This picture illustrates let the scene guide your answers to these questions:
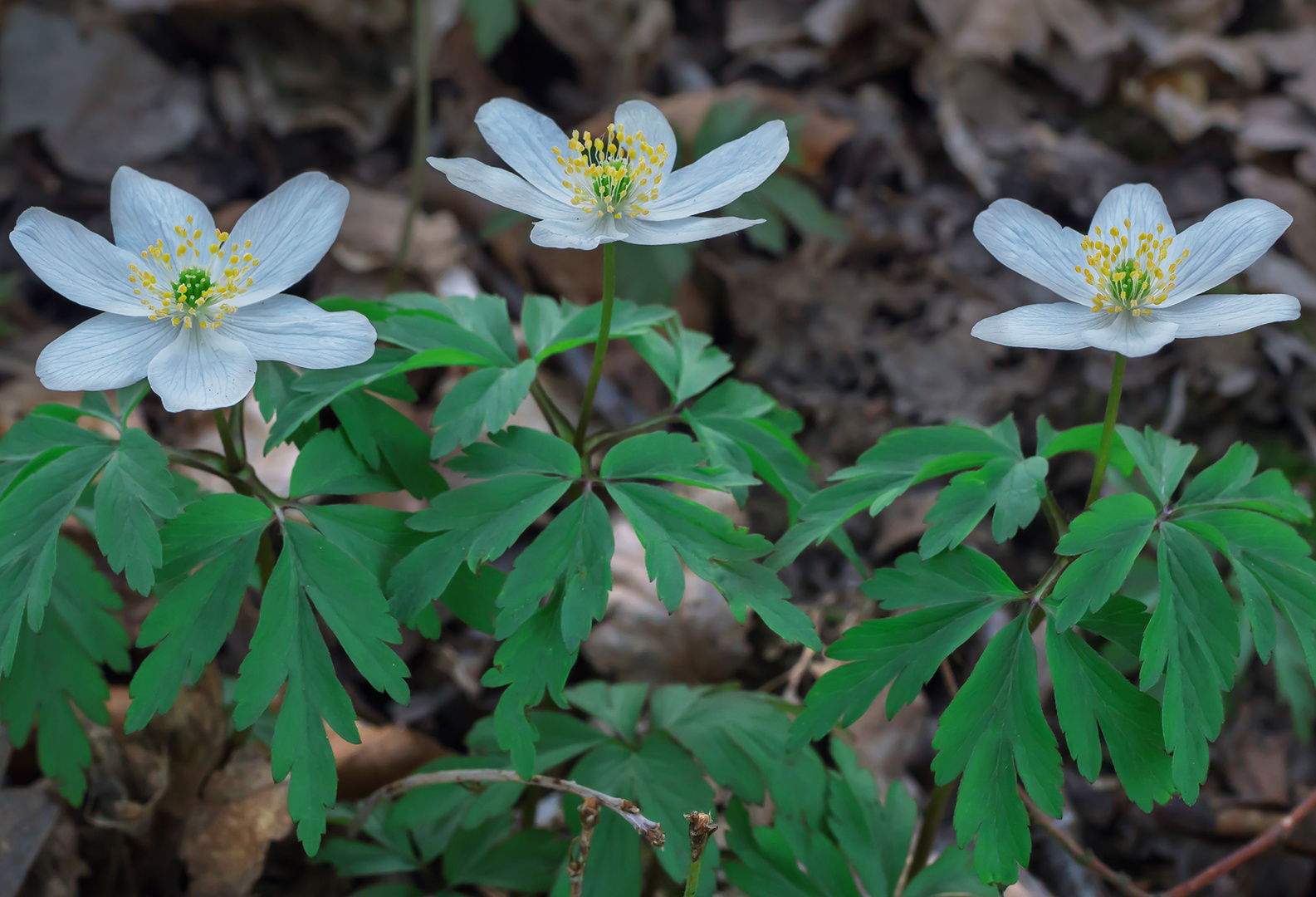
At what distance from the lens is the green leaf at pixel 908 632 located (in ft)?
5.72

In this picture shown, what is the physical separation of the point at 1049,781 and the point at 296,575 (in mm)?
1357

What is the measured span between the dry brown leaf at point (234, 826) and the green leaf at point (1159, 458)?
198 centimetres

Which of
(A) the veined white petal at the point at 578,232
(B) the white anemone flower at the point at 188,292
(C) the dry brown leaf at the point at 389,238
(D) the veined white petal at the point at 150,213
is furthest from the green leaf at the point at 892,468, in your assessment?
(C) the dry brown leaf at the point at 389,238

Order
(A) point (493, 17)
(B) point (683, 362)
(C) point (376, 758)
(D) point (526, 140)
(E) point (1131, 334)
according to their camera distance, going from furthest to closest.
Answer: (A) point (493, 17) → (C) point (376, 758) → (B) point (683, 362) → (D) point (526, 140) → (E) point (1131, 334)

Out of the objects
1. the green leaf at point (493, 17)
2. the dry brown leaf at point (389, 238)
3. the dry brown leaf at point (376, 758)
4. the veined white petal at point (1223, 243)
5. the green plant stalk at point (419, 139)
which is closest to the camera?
the veined white petal at point (1223, 243)

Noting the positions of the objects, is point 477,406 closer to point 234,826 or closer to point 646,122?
point 646,122

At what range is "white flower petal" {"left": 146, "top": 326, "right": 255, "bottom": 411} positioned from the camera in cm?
169

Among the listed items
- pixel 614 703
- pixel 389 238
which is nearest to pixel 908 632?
pixel 614 703

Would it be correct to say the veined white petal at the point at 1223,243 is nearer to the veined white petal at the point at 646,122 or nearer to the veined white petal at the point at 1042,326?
the veined white petal at the point at 1042,326

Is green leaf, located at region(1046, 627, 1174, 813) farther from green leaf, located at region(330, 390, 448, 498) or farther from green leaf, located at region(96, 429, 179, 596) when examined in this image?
green leaf, located at region(96, 429, 179, 596)

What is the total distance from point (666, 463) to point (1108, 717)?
0.89 m

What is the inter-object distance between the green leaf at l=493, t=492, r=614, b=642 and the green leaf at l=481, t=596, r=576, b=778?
0.04 m

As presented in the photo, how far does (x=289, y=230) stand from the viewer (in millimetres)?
1949

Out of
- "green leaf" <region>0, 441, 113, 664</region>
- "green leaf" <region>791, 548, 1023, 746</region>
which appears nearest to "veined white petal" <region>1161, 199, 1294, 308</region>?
"green leaf" <region>791, 548, 1023, 746</region>
